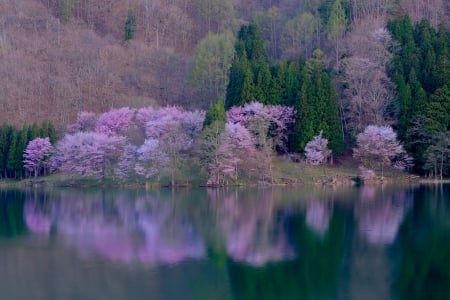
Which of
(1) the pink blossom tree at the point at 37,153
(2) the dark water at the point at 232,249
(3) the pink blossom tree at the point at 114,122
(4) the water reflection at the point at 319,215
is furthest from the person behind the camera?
(3) the pink blossom tree at the point at 114,122

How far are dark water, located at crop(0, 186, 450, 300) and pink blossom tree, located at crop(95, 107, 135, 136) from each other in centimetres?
1959

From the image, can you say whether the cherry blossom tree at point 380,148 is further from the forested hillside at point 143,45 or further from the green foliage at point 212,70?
the green foliage at point 212,70

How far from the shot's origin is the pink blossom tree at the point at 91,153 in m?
48.4

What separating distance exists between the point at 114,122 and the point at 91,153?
6.94 meters

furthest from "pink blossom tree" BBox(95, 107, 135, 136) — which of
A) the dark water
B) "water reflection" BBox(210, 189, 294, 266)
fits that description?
"water reflection" BBox(210, 189, 294, 266)

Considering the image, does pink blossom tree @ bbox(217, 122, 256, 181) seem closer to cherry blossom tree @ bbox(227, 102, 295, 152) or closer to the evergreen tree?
cherry blossom tree @ bbox(227, 102, 295, 152)

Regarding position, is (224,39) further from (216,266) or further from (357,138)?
(216,266)

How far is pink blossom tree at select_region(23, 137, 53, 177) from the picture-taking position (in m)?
51.8

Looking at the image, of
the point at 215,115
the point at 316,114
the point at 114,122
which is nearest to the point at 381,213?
the point at 215,115

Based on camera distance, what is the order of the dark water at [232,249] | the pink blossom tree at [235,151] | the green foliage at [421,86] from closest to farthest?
the dark water at [232,249], the pink blossom tree at [235,151], the green foliage at [421,86]

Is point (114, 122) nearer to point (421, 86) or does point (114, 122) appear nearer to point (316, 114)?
point (316, 114)

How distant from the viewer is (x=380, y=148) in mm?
45188

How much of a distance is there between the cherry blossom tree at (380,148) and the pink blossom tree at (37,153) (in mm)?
27488

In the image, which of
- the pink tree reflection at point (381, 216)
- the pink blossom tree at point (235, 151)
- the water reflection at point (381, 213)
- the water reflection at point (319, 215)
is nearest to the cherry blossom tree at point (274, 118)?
the pink blossom tree at point (235, 151)
